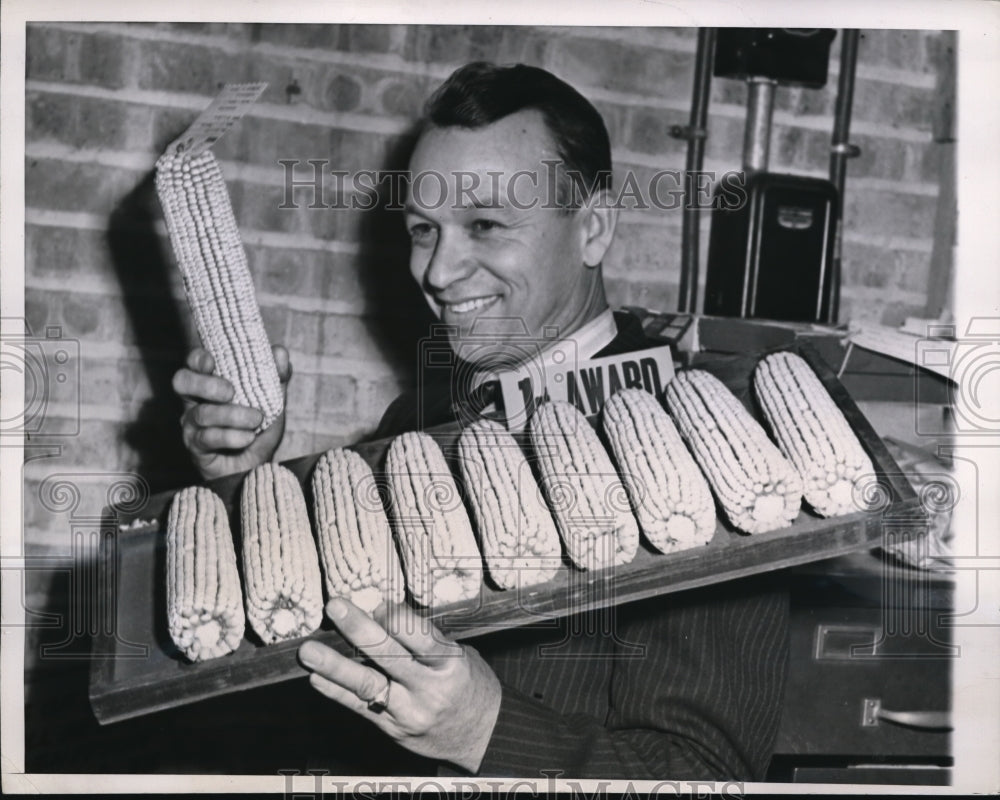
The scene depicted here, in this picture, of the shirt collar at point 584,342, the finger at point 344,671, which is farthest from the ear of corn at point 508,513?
the shirt collar at point 584,342

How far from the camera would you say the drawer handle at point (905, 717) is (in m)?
1.71

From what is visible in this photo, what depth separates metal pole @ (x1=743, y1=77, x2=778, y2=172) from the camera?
213cm

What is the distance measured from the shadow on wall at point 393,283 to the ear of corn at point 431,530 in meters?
0.77

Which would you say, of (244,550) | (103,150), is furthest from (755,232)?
(103,150)

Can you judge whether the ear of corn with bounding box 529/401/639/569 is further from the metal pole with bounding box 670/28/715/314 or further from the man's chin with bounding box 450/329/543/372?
the metal pole with bounding box 670/28/715/314

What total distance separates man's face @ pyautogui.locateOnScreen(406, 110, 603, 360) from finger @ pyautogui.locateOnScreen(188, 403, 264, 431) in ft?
1.56

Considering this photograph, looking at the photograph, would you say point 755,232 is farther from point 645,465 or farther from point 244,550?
point 244,550

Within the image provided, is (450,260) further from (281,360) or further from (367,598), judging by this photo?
(367,598)

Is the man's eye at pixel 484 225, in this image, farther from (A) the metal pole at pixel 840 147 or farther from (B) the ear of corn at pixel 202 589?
(A) the metal pole at pixel 840 147

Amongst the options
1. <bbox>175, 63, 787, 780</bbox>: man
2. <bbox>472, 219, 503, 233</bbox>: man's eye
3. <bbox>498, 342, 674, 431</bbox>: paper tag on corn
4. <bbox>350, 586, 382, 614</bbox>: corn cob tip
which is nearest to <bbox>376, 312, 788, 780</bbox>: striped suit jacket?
<bbox>175, 63, 787, 780</bbox>: man

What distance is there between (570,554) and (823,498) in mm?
388

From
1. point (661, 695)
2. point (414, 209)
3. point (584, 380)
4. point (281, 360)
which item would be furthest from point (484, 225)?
point (661, 695)

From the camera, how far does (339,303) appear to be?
2145 mm

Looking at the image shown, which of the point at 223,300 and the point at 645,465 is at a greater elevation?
the point at 223,300
